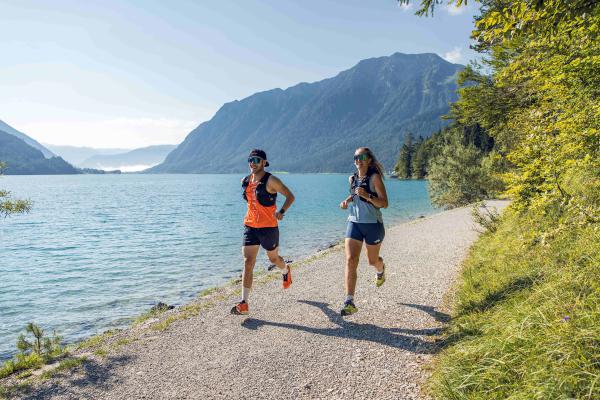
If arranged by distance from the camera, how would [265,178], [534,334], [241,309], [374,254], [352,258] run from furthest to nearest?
1. [241,309]
2. [265,178]
3. [374,254]
4. [352,258]
5. [534,334]

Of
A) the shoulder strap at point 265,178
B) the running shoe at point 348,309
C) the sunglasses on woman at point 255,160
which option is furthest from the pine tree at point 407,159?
the running shoe at point 348,309

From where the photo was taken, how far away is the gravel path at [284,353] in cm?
442

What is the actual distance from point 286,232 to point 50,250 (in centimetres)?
1628

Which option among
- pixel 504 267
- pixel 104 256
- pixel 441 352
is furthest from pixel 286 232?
pixel 441 352

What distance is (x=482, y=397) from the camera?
3.24m

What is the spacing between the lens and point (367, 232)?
6.34 m

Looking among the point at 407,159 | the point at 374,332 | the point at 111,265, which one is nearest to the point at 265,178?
the point at 374,332

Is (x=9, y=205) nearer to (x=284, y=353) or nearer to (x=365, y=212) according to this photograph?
(x=284, y=353)

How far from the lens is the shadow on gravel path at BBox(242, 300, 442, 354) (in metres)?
5.22

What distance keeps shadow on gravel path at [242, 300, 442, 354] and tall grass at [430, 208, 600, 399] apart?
0.38 m

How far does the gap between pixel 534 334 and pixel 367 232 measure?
3066 mm

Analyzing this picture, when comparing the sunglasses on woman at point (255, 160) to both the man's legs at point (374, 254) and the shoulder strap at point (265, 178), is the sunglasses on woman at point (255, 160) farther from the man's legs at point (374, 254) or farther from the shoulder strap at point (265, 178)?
the man's legs at point (374, 254)

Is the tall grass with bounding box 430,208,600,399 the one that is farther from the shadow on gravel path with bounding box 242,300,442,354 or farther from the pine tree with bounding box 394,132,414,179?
the pine tree with bounding box 394,132,414,179

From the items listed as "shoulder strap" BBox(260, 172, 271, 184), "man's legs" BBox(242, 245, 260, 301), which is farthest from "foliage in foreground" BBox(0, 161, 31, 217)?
"shoulder strap" BBox(260, 172, 271, 184)
